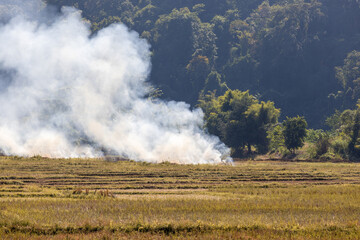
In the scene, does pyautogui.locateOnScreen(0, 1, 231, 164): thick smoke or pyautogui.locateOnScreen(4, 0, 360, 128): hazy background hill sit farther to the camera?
pyautogui.locateOnScreen(4, 0, 360, 128): hazy background hill

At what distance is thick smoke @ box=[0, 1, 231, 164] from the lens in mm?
65250

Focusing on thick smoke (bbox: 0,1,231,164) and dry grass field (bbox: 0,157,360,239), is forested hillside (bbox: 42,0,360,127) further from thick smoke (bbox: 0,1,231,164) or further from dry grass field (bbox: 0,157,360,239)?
dry grass field (bbox: 0,157,360,239)

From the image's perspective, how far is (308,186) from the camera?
43.6 m

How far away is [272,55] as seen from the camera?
140 meters

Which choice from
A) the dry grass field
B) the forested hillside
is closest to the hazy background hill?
the forested hillside

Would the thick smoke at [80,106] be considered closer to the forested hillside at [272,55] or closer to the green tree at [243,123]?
the green tree at [243,123]

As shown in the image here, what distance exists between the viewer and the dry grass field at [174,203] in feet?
82.4

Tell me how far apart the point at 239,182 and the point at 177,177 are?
5.56 metres

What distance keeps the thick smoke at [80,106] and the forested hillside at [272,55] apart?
4852 centimetres

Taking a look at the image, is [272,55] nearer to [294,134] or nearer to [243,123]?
[243,123]

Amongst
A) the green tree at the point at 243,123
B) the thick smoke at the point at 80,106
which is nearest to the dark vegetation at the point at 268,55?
the green tree at the point at 243,123

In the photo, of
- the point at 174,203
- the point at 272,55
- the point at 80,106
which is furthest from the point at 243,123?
the point at 174,203

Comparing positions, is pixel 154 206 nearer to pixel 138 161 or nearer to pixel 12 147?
pixel 138 161

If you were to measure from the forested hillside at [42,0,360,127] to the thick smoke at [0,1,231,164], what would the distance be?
4852cm
